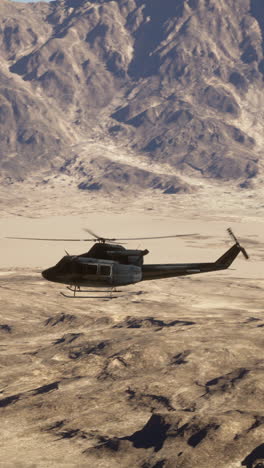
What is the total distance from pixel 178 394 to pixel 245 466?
30.1 m

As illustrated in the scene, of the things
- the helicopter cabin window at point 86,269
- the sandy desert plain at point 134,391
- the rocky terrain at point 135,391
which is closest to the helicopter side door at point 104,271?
the helicopter cabin window at point 86,269

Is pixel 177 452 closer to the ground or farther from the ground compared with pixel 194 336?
closer to the ground

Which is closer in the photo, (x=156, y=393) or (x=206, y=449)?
(x=206, y=449)

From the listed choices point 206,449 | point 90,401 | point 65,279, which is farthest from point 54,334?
point 65,279

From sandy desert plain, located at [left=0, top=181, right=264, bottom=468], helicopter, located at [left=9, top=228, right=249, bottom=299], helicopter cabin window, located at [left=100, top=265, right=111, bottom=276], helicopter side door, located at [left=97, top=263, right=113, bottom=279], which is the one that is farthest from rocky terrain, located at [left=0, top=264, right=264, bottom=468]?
helicopter cabin window, located at [left=100, top=265, right=111, bottom=276]

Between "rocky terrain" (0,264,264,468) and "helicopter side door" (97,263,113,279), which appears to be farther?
"rocky terrain" (0,264,264,468)

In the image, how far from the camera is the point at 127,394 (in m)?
157

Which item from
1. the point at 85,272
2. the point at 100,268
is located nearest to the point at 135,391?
the point at 100,268

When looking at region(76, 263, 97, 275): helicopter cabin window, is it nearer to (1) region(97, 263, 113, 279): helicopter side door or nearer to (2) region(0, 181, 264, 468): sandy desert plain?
(1) region(97, 263, 113, 279): helicopter side door

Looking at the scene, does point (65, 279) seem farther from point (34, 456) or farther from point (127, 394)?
point (127, 394)

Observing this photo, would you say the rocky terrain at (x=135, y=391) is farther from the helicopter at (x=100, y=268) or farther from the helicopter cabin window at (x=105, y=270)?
the helicopter cabin window at (x=105, y=270)

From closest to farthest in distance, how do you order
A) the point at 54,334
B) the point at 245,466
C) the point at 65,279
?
the point at 65,279
the point at 245,466
the point at 54,334

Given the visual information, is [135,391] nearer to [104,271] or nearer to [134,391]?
[134,391]

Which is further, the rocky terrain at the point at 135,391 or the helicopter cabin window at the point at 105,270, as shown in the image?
the rocky terrain at the point at 135,391
